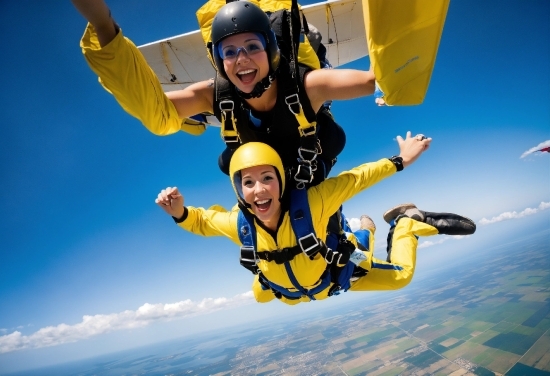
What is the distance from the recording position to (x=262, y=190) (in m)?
2.42

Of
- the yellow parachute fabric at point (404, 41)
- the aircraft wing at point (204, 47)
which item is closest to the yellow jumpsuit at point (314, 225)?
the yellow parachute fabric at point (404, 41)

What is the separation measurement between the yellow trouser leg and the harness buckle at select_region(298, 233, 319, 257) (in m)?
1.30

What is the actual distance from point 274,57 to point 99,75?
113cm

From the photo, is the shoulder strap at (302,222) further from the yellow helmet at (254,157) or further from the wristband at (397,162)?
the wristband at (397,162)

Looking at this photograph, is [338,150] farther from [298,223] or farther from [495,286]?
[495,286]

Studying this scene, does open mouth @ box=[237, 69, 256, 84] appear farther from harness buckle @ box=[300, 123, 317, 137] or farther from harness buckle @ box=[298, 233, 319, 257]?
harness buckle @ box=[298, 233, 319, 257]

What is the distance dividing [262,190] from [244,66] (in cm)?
104

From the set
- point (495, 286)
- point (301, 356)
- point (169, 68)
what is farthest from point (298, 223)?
point (495, 286)

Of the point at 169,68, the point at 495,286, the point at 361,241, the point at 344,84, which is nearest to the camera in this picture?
the point at 344,84

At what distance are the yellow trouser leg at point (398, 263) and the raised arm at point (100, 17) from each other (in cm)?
335

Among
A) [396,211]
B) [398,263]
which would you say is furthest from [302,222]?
[396,211]

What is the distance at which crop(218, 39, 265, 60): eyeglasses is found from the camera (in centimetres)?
186

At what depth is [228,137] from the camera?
7.44 ft

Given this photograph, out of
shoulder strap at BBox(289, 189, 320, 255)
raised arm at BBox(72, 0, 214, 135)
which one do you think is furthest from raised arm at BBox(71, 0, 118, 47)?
shoulder strap at BBox(289, 189, 320, 255)
